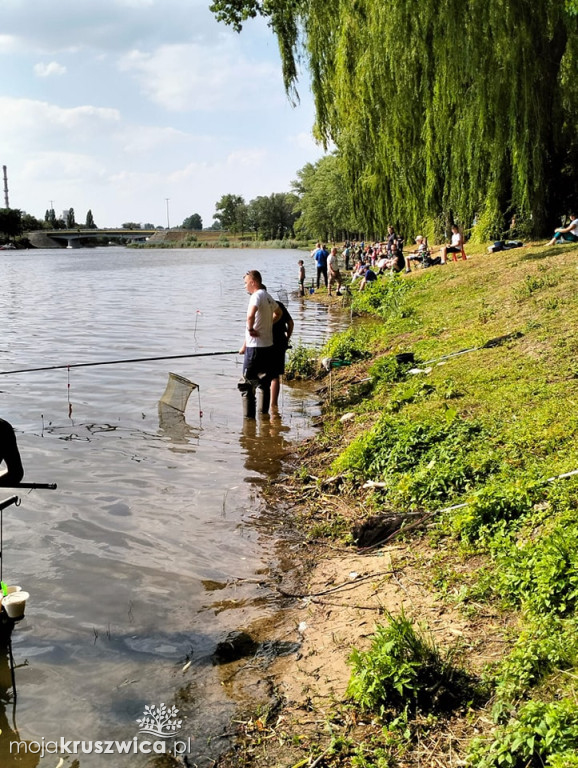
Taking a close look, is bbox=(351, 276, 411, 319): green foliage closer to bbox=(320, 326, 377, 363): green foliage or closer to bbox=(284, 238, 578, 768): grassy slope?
bbox=(320, 326, 377, 363): green foliage

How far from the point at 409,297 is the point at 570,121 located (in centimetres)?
563

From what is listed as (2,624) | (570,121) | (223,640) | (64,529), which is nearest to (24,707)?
(2,624)

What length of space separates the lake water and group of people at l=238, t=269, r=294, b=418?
0.67m

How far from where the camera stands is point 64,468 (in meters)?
8.70

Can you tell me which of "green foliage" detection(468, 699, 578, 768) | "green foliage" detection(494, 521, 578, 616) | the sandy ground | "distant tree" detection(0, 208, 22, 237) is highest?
"distant tree" detection(0, 208, 22, 237)

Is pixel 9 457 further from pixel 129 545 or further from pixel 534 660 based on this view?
pixel 534 660

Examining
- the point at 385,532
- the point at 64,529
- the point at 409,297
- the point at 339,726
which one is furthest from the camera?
the point at 409,297

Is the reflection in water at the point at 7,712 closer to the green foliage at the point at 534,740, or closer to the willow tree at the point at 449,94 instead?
the green foliage at the point at 534,740

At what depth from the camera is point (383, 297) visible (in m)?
21.8

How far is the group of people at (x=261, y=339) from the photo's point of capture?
10.1 m

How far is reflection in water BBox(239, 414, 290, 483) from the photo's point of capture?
8.60 m

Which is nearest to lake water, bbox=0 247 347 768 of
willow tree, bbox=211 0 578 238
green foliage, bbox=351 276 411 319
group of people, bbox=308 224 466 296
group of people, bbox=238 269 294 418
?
group of people, bbox=238 269 294 418

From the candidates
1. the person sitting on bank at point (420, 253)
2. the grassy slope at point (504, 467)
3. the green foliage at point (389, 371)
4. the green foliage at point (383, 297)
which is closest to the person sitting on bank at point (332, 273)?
the person sitting on bank at point (420, 253)

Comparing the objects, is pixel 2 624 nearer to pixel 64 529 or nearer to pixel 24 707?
pixel 24 707
